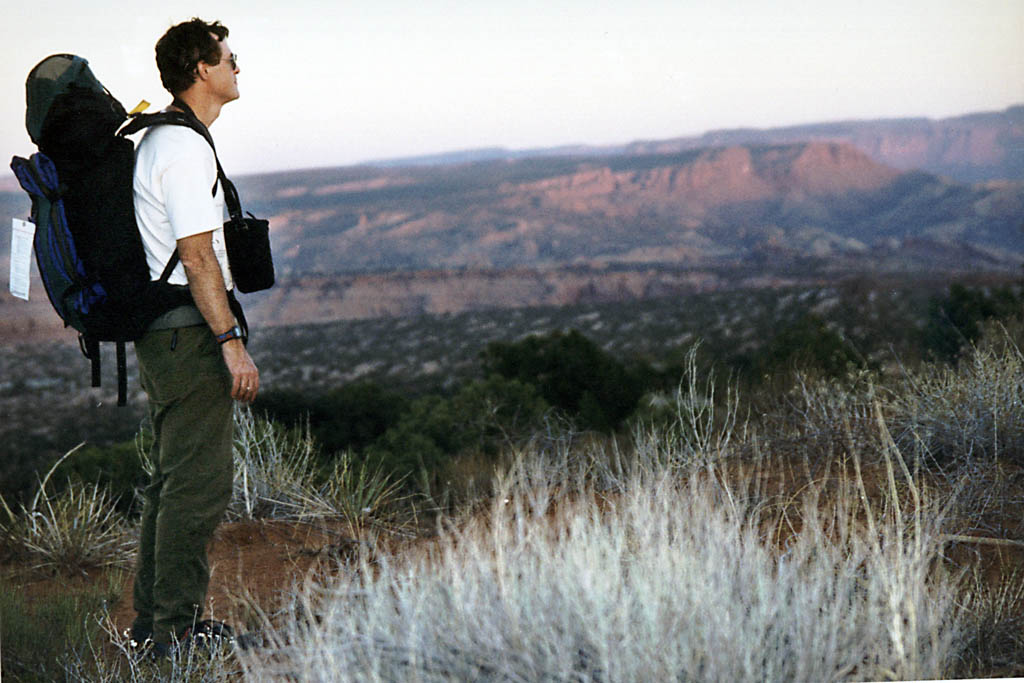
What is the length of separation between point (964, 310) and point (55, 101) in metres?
9.86

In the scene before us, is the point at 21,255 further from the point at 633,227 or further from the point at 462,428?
the point at 633,227

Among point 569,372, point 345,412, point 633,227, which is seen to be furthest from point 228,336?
point 633,227

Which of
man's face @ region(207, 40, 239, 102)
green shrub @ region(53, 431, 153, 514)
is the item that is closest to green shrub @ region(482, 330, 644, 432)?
green shrub @ region(53, 431, 153, 514)

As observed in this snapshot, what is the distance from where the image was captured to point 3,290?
1603cm

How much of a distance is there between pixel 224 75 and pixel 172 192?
372mm

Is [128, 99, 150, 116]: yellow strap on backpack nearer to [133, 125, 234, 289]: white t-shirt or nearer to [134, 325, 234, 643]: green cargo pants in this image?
[133, 125, 234, 289]: white t-shirt

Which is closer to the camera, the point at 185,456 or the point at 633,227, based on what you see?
the point at 185,456

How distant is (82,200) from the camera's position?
101 inches

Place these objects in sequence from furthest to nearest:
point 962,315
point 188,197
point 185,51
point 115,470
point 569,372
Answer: point 962,315 → point 569,372 → point 115,470 → point 185,51 → point 188,197

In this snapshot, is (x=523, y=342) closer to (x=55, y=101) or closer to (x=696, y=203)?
(x=55, y=101)

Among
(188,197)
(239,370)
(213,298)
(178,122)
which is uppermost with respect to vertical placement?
(178,122)

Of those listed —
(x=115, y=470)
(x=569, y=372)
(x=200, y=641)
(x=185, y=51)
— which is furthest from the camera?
(x=569, y=372)

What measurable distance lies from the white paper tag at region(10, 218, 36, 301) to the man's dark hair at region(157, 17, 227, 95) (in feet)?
1.63

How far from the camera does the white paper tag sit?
8.76ft
